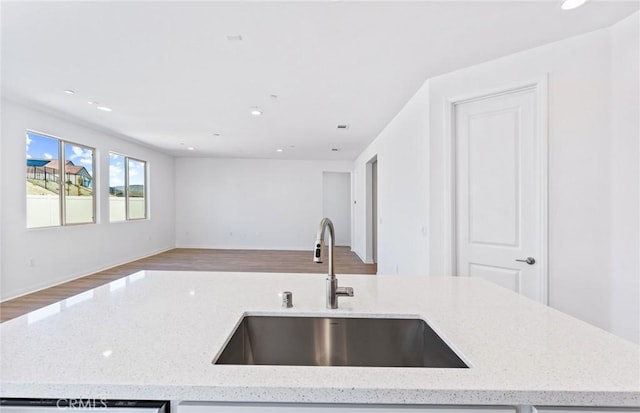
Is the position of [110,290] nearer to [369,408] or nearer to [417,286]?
[369,408]

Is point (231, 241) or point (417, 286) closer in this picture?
point (417, 286)

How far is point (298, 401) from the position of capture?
25.5 inches

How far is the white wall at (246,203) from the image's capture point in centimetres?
829

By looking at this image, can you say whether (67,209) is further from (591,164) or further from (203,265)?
(591,164)

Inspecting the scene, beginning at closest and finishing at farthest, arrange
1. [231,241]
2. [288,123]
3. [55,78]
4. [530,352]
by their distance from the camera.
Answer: [530,352] → [55,78] → [288,123] → [231,241]

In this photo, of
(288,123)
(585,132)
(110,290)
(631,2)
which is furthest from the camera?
(288,123)

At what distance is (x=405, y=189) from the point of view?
3729mm

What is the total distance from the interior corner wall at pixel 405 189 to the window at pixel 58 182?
200 inches

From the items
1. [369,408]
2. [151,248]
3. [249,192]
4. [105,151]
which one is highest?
[105,151]

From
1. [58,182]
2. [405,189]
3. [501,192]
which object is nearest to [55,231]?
[58,182]

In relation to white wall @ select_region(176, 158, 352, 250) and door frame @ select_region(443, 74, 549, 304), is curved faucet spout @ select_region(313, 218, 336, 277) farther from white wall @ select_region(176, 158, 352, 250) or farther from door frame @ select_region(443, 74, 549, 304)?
white wall @ select_region(176, 158, 352, 250)

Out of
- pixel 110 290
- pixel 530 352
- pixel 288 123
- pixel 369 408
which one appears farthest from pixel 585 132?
pixel 288 123

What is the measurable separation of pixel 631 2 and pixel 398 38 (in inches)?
54.5

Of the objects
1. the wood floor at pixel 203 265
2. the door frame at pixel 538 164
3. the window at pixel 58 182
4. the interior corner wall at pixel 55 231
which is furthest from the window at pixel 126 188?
the door frame at pixel 538 164
